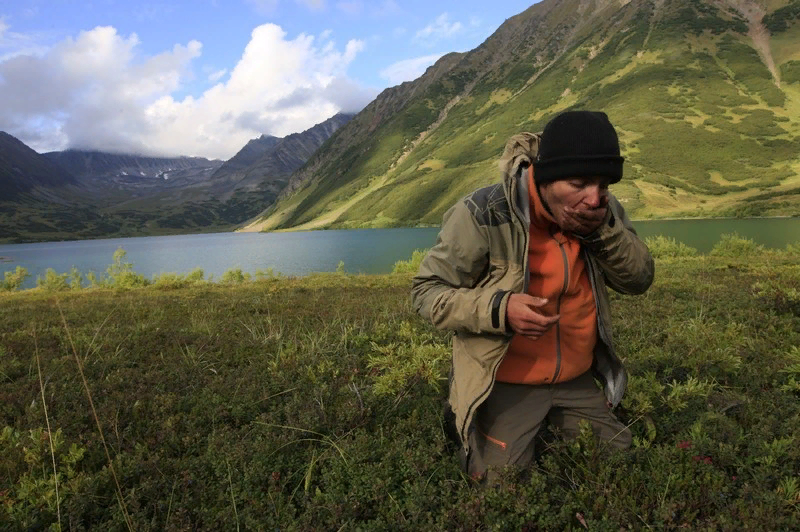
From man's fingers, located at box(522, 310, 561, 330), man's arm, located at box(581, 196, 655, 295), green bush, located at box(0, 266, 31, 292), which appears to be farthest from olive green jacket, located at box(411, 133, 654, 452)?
green bush, located at box(0, 266, 31, 292)

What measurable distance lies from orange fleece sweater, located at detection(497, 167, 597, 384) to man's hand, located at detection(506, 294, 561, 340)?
56cm

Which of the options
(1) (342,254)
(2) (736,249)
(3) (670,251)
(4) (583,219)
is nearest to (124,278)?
(4) (583,219)

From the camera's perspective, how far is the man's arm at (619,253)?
2967 millimetres

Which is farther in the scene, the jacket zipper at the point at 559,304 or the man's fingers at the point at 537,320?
the jacket zipper at the point at 559,304

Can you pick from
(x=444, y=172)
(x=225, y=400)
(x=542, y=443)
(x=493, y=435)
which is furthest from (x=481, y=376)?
(x=444, y=172)

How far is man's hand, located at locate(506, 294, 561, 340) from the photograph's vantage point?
2592 mm

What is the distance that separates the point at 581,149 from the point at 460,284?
1.19m

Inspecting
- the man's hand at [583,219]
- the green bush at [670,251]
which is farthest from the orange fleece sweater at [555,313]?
the green bush at [670,251]

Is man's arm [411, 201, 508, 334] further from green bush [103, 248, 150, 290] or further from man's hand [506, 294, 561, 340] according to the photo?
green bush [103, 248, 150, 290]

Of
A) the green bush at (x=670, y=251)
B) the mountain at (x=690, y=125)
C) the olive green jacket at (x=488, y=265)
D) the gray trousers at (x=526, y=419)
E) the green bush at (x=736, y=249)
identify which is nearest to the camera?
the olive green jacket at (x=488, y=265)

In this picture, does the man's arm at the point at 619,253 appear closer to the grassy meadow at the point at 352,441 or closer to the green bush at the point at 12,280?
the grassy meadow at the point at 352,441

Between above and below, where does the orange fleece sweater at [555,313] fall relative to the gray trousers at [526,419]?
above

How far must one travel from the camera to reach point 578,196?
2.76 metres

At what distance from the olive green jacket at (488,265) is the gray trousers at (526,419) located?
0.75ft
